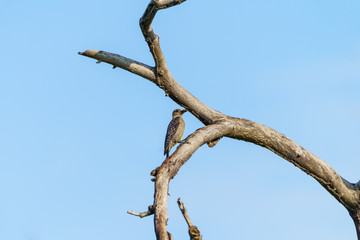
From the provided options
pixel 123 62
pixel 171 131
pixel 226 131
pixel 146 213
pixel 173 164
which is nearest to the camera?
pixel 146 213

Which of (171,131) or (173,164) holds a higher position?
(171,131)

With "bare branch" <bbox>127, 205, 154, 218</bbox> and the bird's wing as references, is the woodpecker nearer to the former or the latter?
the bird's wing

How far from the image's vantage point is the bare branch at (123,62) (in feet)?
26.7

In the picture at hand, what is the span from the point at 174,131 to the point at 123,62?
273 centimetres

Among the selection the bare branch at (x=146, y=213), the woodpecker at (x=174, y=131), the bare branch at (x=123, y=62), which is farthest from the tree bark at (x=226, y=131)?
the woodpecker at (x=174, y=131)

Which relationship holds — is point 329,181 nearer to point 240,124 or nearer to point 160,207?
point 240,124

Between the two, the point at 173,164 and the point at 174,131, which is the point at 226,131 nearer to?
the point at 173,164

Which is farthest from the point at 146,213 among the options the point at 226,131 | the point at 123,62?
the point at 123,62

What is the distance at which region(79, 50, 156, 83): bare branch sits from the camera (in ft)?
26.7

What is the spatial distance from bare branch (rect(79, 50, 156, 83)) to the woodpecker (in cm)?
244

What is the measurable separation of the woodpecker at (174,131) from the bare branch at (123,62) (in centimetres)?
244

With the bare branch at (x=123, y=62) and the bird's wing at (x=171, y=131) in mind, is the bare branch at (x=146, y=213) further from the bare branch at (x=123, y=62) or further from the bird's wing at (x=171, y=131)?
the bird's wing at (x=171, y=131)

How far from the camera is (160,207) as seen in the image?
19.8ft

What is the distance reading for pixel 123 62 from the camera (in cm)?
822
